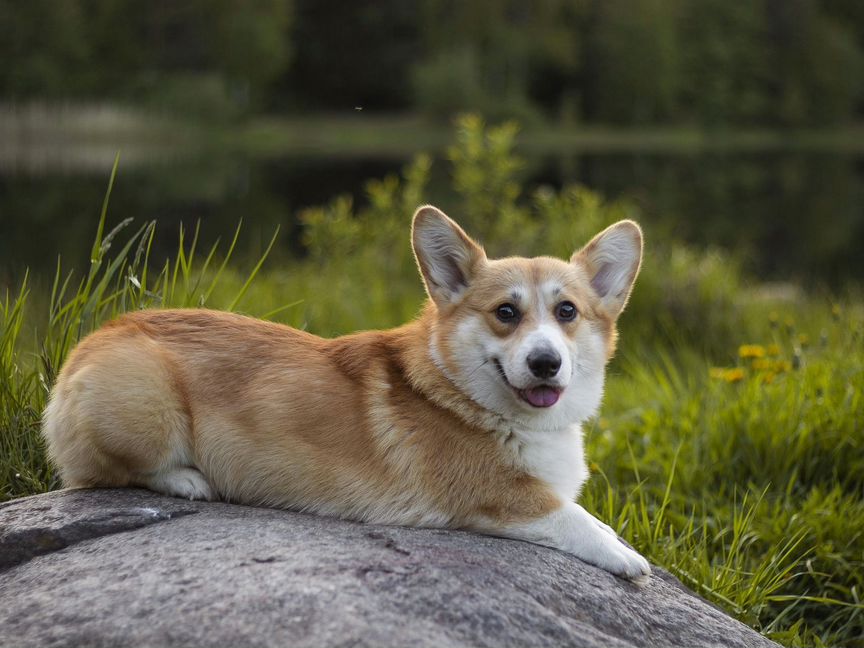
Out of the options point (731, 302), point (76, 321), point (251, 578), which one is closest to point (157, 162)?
point (731, 302)

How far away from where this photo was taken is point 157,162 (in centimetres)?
3422

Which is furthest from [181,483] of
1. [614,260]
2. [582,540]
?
[614,260]

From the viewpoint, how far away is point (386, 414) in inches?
152

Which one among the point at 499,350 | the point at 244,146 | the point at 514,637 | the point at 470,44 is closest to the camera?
the point at 514,637

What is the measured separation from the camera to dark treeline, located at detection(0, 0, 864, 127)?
46.0 m

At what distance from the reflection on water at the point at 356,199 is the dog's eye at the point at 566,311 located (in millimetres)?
6447

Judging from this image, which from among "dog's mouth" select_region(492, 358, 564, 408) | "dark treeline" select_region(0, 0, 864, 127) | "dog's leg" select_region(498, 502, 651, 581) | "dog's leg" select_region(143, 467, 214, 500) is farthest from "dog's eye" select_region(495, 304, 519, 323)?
"dark treeline" select_region(0, 0, 864, 127)

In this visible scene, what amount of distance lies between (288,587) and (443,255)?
1.61 m

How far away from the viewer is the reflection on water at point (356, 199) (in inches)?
661

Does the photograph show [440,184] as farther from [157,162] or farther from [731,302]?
[731,302]

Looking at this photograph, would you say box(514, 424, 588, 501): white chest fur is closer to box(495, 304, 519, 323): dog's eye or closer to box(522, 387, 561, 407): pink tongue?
box(522, 387, 561, 407): pink tongue

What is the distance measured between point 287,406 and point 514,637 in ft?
4.34

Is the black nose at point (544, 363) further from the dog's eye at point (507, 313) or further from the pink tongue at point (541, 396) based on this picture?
the dog's eye at point (507, 313)

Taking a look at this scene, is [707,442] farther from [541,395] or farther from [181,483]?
[181,483]
